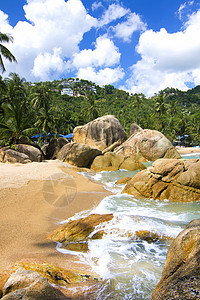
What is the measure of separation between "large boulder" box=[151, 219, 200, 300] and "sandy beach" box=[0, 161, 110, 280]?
183cm

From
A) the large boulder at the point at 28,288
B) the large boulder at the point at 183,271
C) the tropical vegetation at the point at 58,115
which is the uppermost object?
the tropical vegetation at the point at 58,115

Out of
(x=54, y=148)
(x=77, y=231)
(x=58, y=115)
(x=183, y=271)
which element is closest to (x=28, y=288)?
(x=183, y=271)

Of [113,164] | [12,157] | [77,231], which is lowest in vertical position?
[77,231]

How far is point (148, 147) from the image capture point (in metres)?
22.0

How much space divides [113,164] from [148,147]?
684 cm

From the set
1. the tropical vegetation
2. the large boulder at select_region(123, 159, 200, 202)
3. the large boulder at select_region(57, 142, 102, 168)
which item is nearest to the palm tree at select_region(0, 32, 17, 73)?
the tropical vegetation

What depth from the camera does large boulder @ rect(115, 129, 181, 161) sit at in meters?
21.7

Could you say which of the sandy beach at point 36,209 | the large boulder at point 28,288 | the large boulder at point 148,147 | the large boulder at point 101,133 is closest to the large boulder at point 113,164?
the large boulder at point 148,147

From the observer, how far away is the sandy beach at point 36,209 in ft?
12.2

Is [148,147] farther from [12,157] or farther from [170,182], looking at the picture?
[12,157]

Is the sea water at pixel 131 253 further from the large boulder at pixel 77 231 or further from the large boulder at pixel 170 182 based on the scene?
the large boulder at pixel 170 182

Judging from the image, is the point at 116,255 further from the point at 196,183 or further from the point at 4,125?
the point at 4,125

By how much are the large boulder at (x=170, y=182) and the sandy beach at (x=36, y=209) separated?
183 cm

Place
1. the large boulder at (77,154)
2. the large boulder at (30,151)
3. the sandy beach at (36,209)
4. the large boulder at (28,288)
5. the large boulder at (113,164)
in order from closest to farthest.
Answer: the large boulder at (28,288), the sandy beach at (36,209), the large boulder at (30,151), the large boulder at (113,164), the large boulder at (77,154)
